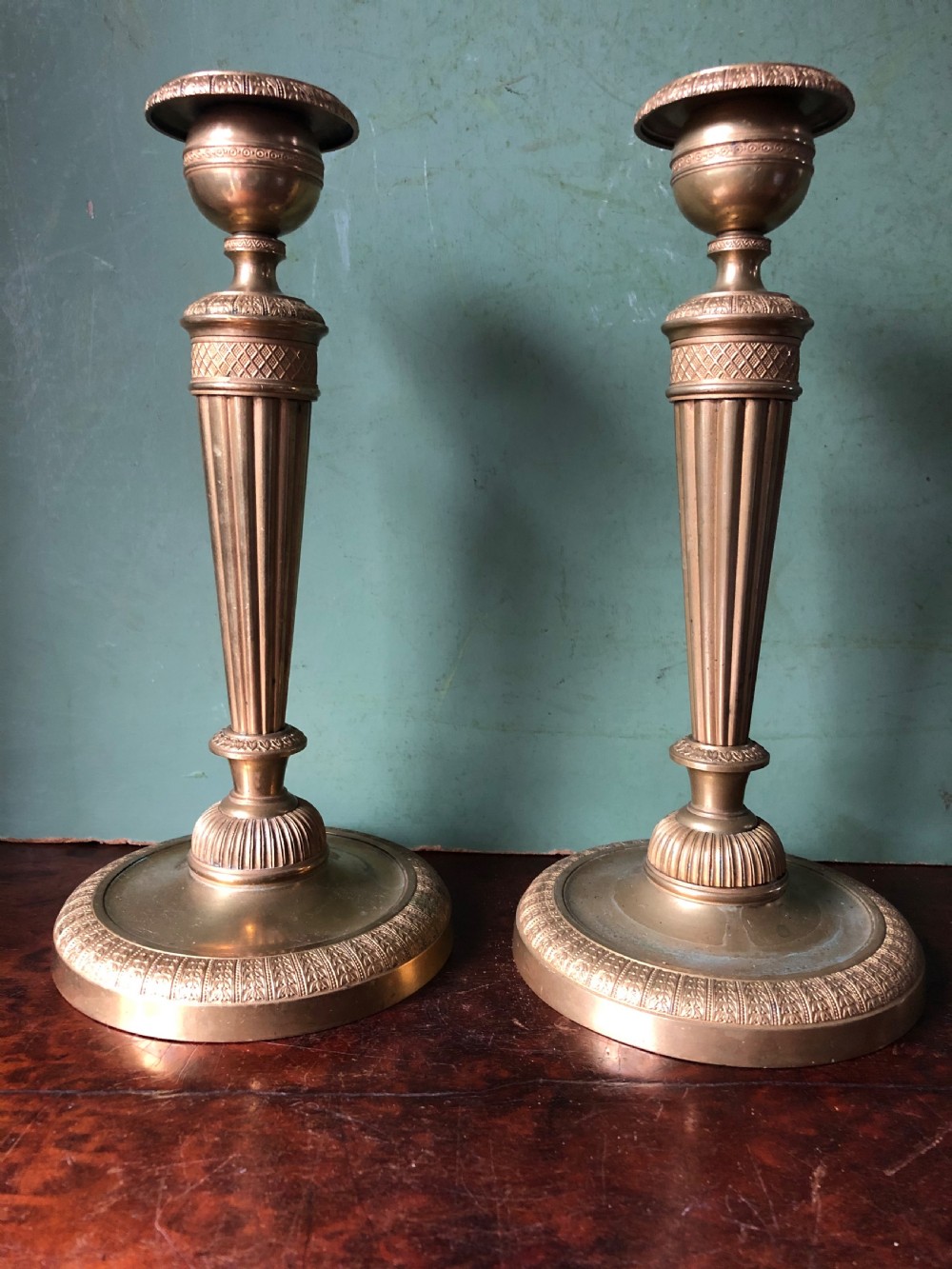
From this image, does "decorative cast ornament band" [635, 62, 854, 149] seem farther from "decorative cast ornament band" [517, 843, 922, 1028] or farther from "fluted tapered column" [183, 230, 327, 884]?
"decorative cast ornament band" [517, 843, 922, 1028]

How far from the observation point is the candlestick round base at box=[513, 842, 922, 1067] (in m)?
0.84

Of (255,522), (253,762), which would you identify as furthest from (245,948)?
(255,522)

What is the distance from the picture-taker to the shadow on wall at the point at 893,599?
3.89ft

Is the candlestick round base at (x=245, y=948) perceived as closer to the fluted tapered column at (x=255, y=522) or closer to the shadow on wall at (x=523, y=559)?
the fluted tapered column at (x=255, y=522)

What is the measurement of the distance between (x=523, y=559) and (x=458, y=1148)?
694 mm

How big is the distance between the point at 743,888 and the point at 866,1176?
0.28m

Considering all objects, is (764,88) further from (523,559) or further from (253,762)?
(253,762)

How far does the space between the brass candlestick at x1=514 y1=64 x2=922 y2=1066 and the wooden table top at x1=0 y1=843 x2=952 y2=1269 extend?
0.14 ft

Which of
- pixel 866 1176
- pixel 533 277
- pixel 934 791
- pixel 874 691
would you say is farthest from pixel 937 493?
pixel 866 1176

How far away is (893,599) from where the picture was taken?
1.23 metres

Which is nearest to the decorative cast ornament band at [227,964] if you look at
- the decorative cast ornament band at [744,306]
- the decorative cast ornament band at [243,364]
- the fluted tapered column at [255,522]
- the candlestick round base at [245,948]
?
the candlestick round base at [245,948]

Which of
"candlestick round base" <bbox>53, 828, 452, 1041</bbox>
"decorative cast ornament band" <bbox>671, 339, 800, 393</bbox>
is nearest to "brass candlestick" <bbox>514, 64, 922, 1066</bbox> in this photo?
"decorative cast ornament band" <bbox>671, 339, 800, 393</bbox>

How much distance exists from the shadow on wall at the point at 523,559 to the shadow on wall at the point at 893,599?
257 mm

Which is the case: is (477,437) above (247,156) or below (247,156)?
below
